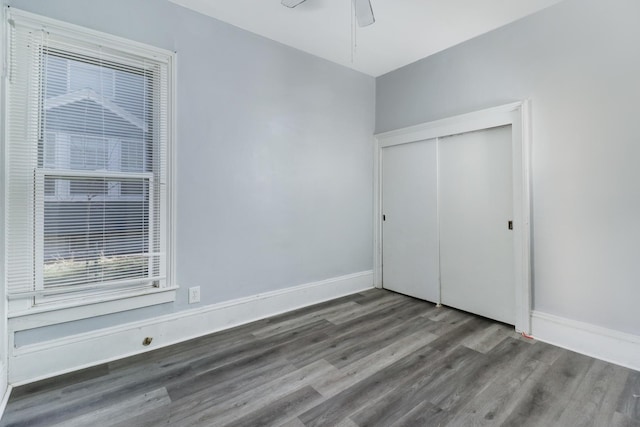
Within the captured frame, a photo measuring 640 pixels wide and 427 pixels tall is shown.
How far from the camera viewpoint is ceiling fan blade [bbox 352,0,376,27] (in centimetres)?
197

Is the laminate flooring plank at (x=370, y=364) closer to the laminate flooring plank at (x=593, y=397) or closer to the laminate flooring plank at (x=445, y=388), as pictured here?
the laminate flooring plank at (x=445, y=388)

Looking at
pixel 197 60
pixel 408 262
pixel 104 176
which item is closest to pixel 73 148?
pixel 104 176

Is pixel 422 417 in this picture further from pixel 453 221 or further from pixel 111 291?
pixel 111 291

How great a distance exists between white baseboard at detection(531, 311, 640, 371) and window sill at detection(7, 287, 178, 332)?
9.89ft

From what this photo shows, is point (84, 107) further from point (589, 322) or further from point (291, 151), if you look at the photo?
point (589, 322)

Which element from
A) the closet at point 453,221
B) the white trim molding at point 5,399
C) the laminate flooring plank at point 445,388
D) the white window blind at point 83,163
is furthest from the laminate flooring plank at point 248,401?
the closet at point 453,221

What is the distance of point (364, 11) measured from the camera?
2033 mm

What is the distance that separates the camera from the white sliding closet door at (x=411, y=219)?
3.23m

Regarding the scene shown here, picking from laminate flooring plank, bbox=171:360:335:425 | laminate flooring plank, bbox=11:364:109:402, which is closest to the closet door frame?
laminate flooring plank, bbox=171:360:335:425

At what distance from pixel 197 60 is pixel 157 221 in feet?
4.47

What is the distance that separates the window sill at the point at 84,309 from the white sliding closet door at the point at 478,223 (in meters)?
2.67

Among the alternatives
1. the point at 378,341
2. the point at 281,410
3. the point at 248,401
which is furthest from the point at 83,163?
the point at 378,341

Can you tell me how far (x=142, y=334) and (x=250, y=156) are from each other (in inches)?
66.2

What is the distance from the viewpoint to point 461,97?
9.68 feet
